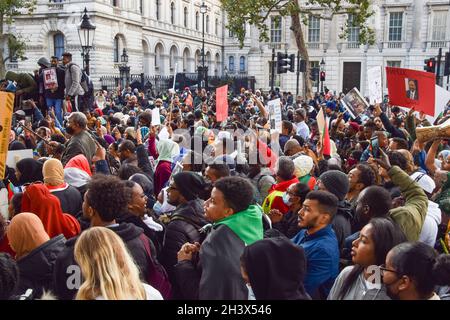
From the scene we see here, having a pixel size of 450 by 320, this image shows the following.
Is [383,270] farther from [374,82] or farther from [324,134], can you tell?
[374,82]

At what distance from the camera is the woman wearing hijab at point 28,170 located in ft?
15.9

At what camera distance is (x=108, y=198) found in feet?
10.4

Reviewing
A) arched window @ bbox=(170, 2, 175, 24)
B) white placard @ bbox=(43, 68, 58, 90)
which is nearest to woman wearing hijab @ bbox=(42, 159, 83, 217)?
white placard @ bbox=(43, 68, 58, 90)

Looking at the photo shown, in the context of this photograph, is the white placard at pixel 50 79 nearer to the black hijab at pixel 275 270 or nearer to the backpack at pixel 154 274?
the backpack at pixel 154 274

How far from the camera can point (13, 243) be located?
2.94 meters

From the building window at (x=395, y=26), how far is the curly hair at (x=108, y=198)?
1503 inches

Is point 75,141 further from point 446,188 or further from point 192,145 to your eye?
point 446,188

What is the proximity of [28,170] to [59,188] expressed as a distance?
84 centimetres

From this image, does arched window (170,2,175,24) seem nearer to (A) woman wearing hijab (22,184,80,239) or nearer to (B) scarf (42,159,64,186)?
(B) scarf (42,159,64,186)

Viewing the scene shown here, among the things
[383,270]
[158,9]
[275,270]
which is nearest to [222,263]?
[275,270]

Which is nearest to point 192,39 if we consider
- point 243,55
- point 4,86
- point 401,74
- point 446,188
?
point 243,55

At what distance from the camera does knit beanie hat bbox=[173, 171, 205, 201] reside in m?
3.70

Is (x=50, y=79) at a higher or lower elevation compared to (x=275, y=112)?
higher
